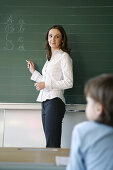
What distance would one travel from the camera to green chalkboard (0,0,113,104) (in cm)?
305

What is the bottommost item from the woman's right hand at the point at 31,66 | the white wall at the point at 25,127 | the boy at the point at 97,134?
the white wall at the point at 25,127

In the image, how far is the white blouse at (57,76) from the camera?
260cm

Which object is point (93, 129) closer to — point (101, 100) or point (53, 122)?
point (101, 100)

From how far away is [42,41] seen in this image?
10.2 feet

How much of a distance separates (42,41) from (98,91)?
2301 mm

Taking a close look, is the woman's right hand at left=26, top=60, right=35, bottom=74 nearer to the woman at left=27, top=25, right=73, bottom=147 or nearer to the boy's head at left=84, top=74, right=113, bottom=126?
the woman at left=27, top=25, right=73, bottom=147

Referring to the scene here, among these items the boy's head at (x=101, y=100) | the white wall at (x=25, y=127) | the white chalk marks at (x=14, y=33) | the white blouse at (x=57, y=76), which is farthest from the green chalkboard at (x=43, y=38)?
the boy's head at (x=101, y=100)

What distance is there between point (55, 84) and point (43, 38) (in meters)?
0.81

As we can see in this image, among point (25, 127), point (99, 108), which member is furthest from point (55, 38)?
point (99, 108)

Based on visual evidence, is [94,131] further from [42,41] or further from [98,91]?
[42,41]

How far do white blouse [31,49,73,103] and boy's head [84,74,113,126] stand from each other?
1647mm

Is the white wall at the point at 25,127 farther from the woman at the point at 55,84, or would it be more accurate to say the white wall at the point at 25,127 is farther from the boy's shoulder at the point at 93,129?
the boy's shoulder at the point at 93,129

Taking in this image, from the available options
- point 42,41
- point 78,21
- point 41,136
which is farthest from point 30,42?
point 41,136

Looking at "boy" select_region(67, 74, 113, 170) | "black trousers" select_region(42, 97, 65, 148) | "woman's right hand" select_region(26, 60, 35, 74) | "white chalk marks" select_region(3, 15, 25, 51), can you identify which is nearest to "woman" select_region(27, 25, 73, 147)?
"black trousers" select_region(42, 97, 65, 148)
